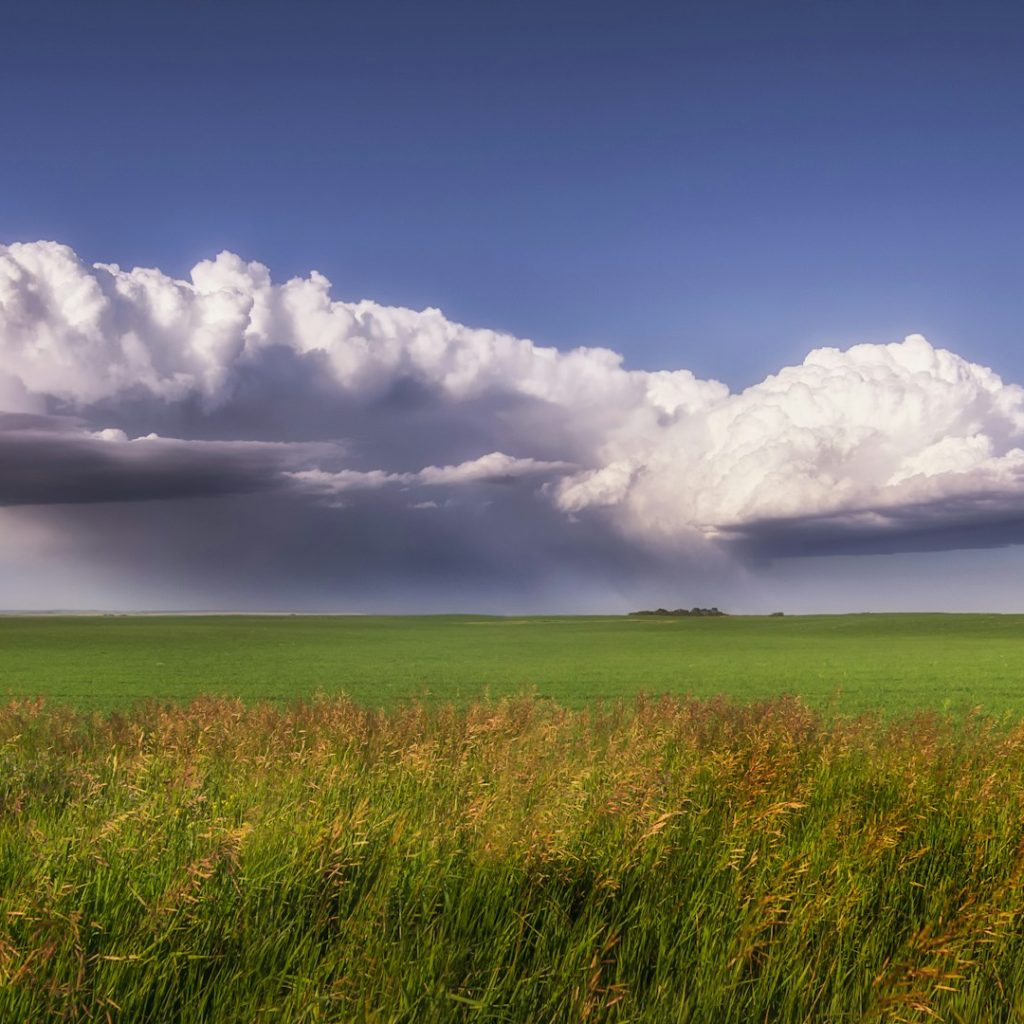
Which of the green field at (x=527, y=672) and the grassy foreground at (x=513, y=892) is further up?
the grassy foreground at (x=513, y=892)

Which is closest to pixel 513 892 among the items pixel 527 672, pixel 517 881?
pixel 517 881

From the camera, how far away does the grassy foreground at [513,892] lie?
170 inches

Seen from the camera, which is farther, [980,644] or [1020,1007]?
[980,644]

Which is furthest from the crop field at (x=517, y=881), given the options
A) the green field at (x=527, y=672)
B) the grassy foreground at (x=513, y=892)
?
the green field at (x=527, y=672)

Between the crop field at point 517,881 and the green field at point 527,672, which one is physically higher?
the crop field at point 517,881

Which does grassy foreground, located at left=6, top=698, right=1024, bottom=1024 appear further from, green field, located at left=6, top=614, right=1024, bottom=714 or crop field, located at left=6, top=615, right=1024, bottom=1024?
green field, located at left=6, top=614, right=1024, bottom=714

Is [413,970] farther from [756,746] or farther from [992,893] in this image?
[756,746]

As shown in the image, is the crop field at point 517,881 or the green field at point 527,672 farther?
the green field at point 527,672

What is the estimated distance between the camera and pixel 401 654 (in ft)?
201

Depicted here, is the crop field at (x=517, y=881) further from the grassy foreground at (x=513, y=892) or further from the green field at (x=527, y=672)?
the green field at (x=527, y=672)

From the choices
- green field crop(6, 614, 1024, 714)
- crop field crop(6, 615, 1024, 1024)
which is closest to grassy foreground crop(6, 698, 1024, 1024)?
crop field crop(6, 615, 1024, 1024)

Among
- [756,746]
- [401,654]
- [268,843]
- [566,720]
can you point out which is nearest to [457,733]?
[566,720]

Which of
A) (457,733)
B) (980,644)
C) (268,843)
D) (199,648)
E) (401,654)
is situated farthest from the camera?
(980,644)

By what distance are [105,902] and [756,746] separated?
6476mm
